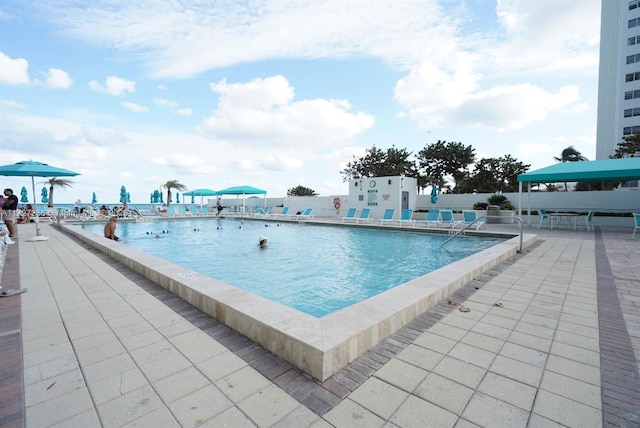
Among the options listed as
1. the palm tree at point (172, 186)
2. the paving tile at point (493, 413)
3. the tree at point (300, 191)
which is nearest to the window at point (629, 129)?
the tree at point (300, 191)

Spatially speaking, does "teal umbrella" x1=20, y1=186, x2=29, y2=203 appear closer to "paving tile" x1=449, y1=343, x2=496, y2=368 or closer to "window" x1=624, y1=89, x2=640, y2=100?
"paving tile" x1=449, y1=343, x2=496, y2=368

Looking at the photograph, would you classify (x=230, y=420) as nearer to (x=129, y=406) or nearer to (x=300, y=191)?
(x=129, y=406)

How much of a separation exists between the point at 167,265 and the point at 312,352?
3299 mm

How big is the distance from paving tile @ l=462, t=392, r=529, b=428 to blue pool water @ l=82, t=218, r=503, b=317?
292 centimetres

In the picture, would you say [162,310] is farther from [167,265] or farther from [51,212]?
[51,212]

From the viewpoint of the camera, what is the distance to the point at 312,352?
184 centimetres

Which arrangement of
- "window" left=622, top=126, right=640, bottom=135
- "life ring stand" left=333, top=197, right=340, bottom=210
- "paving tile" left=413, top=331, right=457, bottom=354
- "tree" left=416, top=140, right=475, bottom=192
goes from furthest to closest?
1. "window" left=622, top=126, right=640, bottom=135
2. "tree" left=416, top=140, right=475, bottom=192
3. "life ring stand" left=333, top=197, right=340, bottom=210
4. "paving tile" left=413, top=331, right=457, bottom=354

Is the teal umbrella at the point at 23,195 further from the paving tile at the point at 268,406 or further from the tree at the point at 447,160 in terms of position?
the tree at the point at 447,160

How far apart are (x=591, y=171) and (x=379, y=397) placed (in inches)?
502

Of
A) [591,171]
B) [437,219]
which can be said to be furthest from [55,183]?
[591,171]

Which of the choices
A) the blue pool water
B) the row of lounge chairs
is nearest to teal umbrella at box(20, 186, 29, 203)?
the blue pool water

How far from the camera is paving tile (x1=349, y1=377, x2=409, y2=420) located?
152 cm

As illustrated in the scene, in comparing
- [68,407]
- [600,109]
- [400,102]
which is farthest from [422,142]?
[68,407]

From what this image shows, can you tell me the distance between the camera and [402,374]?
72.9 inches
